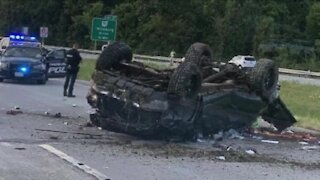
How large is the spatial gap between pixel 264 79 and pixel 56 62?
59.7ft

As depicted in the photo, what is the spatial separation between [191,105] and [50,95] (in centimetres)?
1061

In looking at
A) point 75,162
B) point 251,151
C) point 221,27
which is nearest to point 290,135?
point 251,151

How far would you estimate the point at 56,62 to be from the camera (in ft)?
105

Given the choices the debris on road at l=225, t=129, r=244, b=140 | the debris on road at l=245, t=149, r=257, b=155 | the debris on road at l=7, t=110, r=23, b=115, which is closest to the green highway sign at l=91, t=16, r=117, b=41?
the debris on road at l=7, t=110, r=23, b=115

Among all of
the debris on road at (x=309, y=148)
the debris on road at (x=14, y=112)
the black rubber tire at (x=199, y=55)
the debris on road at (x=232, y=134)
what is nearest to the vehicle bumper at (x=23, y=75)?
the debris on road at (x=14, y=112)

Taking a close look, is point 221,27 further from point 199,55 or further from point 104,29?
point 199,55

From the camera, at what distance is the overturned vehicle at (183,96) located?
13375mm

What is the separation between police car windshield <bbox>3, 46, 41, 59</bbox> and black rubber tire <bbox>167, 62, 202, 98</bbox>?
1796cm

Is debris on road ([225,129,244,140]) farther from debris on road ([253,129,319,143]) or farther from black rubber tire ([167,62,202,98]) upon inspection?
black rubber tire ([167,62,202,98])

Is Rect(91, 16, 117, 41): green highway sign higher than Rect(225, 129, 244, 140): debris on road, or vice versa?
Rect(91, 16, 117, 41): green highway sign

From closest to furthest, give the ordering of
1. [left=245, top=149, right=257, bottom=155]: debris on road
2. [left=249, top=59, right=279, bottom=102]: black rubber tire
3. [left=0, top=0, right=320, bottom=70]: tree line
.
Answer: [left=245, top=149, right=257, bottom=155]: debris on road < [left=249, top=59, right=279, bottom=102]: black rubber tire < [left=0, top=0, right=320, bottom=70]: tree line

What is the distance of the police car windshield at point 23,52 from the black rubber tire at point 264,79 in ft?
55.9

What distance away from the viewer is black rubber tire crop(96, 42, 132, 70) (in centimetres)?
1520

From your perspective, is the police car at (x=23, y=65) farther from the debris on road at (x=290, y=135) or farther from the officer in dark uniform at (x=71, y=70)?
the debris on road at (x=290, y=135)
